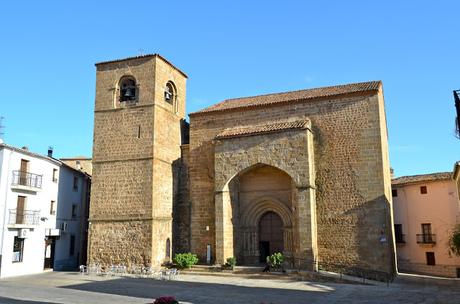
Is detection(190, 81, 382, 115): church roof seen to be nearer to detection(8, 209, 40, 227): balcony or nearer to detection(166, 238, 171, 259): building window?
detection(166, 238, 171, 259): building window

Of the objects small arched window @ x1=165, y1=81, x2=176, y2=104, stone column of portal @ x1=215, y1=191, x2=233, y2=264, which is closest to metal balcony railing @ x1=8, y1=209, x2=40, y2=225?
small arched window @ x1=165, y1=81, x2=176, y2=104

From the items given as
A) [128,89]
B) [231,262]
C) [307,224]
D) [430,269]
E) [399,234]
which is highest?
[128,89]

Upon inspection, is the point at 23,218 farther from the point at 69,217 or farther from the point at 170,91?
the point at 170,91

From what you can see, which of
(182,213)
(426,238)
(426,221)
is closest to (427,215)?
(426,221)

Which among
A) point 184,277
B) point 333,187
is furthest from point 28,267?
point 333,187

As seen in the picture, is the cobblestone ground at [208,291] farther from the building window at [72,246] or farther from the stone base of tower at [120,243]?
the building window at [72,246]

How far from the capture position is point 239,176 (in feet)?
70.4

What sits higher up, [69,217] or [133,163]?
[133,163]

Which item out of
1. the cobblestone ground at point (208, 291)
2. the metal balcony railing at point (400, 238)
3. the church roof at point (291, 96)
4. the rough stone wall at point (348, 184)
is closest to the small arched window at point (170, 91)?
the church roof at point (291, 96)

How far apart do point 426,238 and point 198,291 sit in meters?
18.7

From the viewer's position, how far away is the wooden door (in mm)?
21203

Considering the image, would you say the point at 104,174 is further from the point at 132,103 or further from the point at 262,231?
the point at 262,231

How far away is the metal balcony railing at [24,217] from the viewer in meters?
20.7

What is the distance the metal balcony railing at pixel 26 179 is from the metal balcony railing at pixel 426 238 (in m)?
23.7
